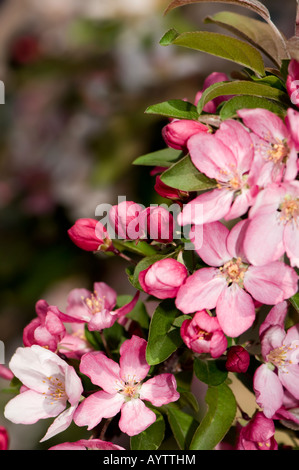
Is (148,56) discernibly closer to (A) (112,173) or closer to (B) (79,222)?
(A) (112,173)

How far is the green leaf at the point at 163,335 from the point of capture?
2.41 ft

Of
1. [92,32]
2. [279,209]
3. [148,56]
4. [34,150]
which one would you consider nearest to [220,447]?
[279,209]

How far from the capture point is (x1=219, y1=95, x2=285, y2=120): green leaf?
72cm

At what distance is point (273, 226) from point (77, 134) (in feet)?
5.57

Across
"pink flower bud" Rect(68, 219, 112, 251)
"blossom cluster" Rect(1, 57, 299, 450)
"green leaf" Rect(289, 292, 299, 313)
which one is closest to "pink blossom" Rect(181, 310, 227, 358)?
"blossom cluster" Rect(1, 57, 299, 450)

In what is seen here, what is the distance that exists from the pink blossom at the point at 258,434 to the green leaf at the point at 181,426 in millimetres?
75

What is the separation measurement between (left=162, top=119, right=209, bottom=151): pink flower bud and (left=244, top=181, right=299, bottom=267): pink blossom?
132 mm

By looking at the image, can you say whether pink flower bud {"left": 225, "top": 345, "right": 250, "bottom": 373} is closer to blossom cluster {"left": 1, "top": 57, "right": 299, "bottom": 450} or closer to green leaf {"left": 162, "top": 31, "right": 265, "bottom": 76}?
blossom cluster {"left": 1, "top": 57, "right": 299, "bottom": 450}

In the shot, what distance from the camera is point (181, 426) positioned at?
0.83 meters

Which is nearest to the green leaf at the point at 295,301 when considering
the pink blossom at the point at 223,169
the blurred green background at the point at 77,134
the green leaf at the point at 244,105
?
the pink blossom at the point at 223,169

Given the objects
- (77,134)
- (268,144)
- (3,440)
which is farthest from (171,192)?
(77,134)

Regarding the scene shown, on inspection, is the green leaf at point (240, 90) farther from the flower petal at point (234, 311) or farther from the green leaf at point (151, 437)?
the green leaf at point (151, 437)

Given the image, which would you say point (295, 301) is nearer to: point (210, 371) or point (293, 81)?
point (210, 371)

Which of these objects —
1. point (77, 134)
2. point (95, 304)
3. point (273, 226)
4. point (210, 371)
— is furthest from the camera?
point (77, 134)
